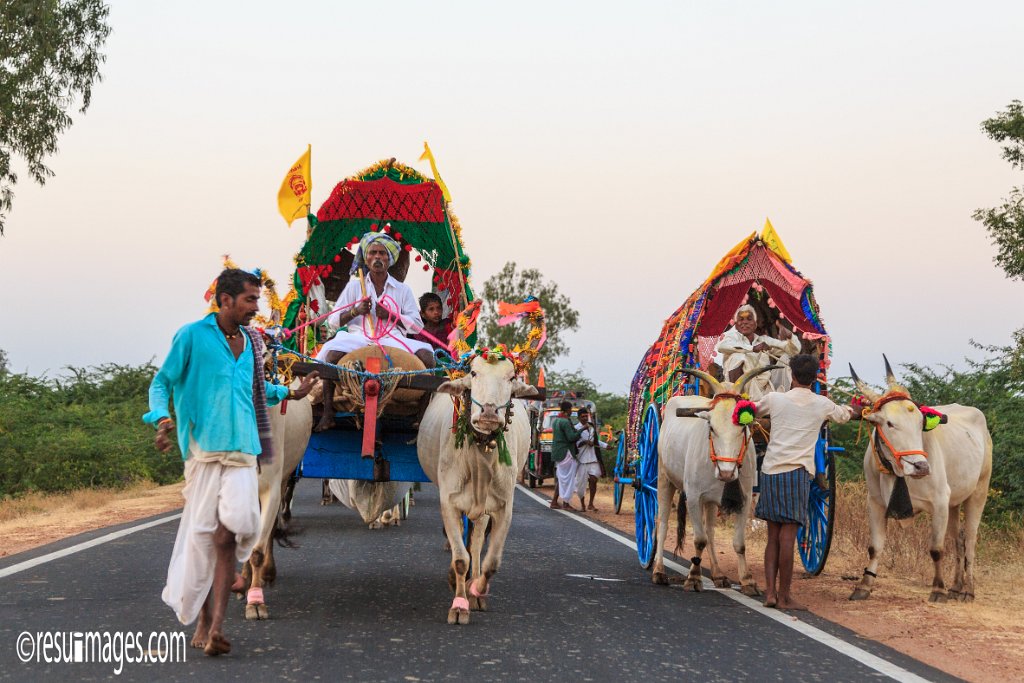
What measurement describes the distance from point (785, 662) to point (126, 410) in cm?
2984

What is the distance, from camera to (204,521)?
6312 mm

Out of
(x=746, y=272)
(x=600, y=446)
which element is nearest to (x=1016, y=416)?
(x=600, y=446)

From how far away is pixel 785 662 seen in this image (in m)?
6.86

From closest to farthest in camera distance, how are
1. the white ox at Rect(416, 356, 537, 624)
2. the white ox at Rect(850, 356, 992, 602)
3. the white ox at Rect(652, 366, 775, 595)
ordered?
the white ox at Rect(416, 356, 537, 624)
the white ox at Rect(652, 366, 775, 595)
the white ox at Rect(850, 356, 992, 602)

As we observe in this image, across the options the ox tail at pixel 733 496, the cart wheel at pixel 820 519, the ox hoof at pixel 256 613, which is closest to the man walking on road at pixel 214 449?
the ox hoof at pixel 256 613

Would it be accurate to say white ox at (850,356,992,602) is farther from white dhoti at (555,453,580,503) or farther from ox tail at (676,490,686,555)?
white dhoti at (555,453,580,503)

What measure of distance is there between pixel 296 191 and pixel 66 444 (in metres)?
14.8

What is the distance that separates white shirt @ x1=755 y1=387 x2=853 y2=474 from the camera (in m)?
9.05

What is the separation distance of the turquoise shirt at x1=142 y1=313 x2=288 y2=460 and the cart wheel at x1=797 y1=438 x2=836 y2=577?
544 cm

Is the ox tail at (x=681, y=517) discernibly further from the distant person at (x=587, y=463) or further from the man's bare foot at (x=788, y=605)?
the distant person at (x=587, y=463)

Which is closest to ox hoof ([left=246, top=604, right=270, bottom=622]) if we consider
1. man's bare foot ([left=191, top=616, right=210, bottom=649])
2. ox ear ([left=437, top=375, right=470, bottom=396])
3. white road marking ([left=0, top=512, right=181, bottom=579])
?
man's bare foot ([left=191, top=616, right=210, bottom=649])

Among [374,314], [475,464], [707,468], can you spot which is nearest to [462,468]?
[475,464]

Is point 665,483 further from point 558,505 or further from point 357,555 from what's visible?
point 558,505

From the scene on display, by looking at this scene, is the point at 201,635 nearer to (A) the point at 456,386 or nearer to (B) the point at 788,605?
(A) the point at 456,386
